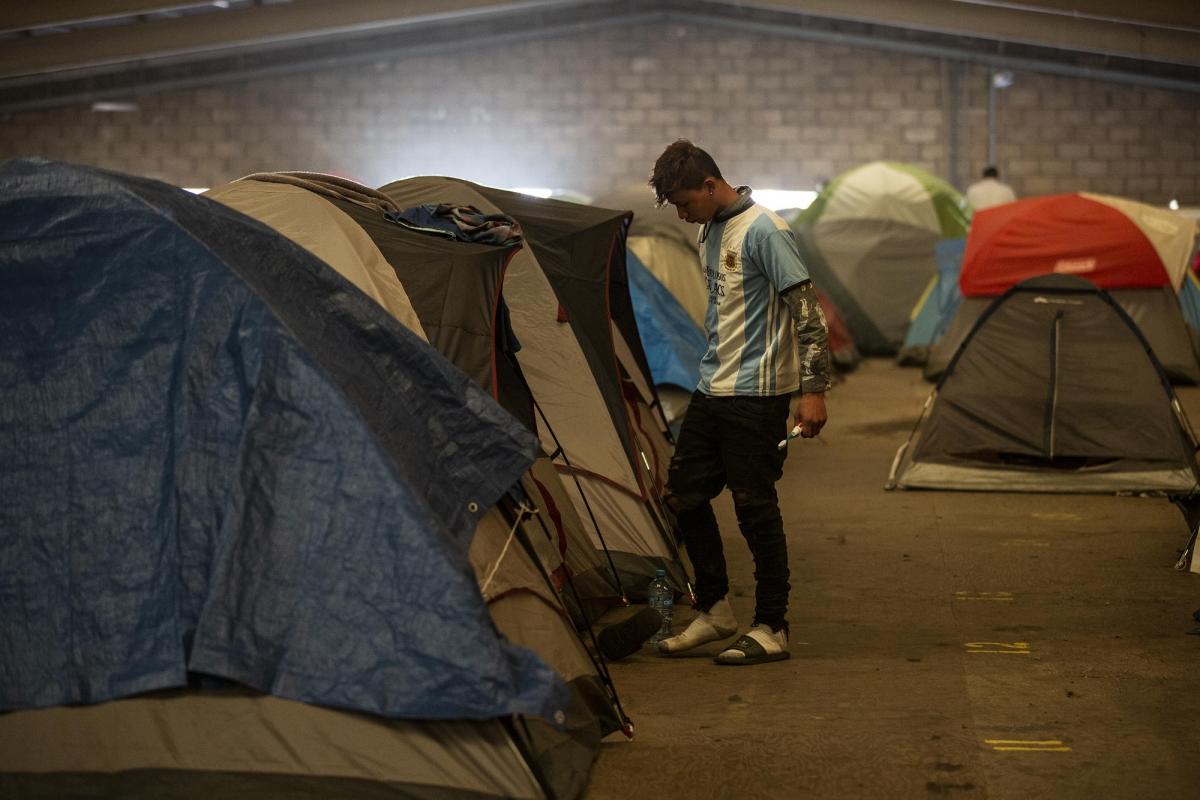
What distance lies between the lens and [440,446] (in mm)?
3881

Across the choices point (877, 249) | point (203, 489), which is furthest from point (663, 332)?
point (877, 249)

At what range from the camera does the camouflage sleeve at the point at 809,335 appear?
4609 millimetres

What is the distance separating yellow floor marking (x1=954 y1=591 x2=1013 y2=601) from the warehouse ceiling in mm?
12943

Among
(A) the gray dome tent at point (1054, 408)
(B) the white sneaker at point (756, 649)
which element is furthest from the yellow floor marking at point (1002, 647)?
(A) the gray dome tent at point (1054, 408)

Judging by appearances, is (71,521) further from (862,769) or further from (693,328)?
(693,328)

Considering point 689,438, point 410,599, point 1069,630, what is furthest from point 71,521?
point 1069,630

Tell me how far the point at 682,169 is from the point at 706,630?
1.57 metres

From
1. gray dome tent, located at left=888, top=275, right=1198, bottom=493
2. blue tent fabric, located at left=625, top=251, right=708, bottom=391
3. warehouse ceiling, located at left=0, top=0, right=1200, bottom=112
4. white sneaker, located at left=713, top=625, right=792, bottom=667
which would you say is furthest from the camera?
warehouse ceiling, located at left=0, top=0, right=1200, bottom=112

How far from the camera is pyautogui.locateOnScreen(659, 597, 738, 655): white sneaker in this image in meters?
4.96

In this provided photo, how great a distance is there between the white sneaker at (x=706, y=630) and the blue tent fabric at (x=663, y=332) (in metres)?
4.78

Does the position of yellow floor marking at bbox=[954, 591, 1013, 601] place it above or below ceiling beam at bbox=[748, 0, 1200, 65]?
below

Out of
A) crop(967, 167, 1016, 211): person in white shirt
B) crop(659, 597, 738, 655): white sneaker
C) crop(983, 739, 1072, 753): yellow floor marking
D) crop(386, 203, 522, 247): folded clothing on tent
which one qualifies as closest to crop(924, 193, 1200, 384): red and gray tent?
crop(967, 167, 1016, 211): person in white shirt

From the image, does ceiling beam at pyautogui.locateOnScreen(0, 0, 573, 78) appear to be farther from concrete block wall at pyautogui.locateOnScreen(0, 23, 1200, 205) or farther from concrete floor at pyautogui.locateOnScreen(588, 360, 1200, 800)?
concrete floor at pyautogui.locateOnScreen(588, 360, 1200, 800)

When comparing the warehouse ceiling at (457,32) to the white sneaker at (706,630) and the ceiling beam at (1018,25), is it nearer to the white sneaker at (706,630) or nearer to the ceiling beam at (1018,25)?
the ceiling beam at (1018,25)
